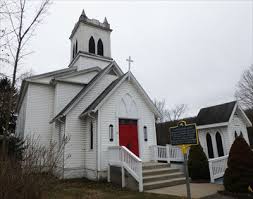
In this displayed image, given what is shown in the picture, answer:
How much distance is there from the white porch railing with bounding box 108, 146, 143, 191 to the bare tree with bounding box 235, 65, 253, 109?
30.3 meters

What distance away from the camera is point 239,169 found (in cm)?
852

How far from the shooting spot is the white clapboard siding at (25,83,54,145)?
1471 centimetres

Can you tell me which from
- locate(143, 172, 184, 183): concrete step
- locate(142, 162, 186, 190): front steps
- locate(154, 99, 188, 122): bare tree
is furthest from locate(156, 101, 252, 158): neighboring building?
locate(154, 99, 188, 122): bare tree

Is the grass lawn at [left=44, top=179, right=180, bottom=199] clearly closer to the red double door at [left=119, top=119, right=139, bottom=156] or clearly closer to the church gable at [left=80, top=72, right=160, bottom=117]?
the red double door at [left=119, top=119, right=139, bottom=156]

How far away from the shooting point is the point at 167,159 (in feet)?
44.0

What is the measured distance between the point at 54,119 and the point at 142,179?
7723 millimetres

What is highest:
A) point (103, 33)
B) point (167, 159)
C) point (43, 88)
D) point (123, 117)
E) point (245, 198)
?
point (103, 33)

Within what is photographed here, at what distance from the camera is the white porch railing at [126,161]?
9.48 m

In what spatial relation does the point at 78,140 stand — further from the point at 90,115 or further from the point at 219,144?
the point at 219,144

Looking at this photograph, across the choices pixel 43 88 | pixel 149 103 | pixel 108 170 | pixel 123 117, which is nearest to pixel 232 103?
pixel 149 103

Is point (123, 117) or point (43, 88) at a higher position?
point (43, 88)

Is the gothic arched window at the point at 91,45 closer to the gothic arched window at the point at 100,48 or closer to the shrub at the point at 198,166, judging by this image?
the gothic arched window at the point at 100,48

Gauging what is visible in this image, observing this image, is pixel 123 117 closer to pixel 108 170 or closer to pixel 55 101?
pixel 108 170

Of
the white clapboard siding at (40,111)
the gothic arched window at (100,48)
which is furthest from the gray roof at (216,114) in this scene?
the white clapboard siding at (40,111)
